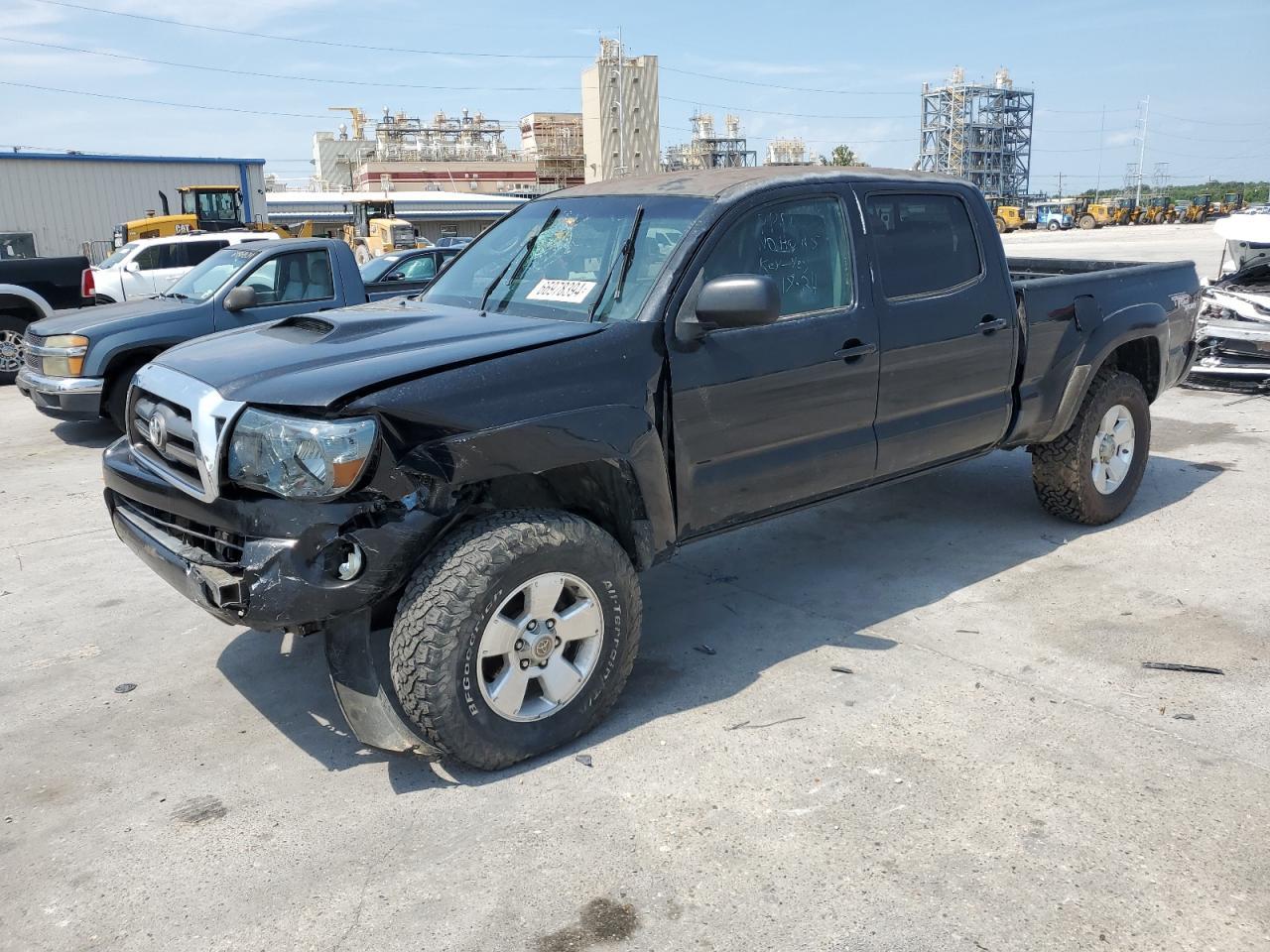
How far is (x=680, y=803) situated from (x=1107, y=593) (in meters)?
2.77

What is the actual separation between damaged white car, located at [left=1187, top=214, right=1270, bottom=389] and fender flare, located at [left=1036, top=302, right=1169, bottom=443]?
4.57 m

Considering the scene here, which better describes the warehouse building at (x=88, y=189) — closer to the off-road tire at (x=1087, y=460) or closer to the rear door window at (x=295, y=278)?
the rear door window at (x=295, y=278)

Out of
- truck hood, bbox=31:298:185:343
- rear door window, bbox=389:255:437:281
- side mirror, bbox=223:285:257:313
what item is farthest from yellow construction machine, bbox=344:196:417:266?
side mirror, bbox=223:285:257:313

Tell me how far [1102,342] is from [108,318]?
793 centimetres

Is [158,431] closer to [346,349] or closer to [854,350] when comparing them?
[346,349]

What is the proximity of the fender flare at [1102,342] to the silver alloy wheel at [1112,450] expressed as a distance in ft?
0.92

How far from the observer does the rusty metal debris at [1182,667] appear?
4055 mm

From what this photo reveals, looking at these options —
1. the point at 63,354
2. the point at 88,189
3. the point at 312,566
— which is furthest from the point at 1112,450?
the point at 88,189

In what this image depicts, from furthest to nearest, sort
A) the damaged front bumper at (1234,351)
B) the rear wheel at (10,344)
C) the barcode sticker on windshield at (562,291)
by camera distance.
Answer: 1. the rear wheel at (10,344)
2. the damaged front bumper at (1234,351)
3. the barcode sticker on windshield at (562,291)

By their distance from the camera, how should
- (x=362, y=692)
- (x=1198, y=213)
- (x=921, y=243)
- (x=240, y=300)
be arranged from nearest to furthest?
(x=362, y=692)
(x=921, y=243)
(x=240, y=300)
(x=1198, y=213)

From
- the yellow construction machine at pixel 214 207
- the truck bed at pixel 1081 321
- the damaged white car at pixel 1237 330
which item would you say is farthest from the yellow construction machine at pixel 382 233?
the truck bed at pixel 1081 321

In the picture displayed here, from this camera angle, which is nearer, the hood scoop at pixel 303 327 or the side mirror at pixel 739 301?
the side mirror at pixel 739 301

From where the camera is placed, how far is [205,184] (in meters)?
35.9

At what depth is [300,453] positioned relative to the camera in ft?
9.94
